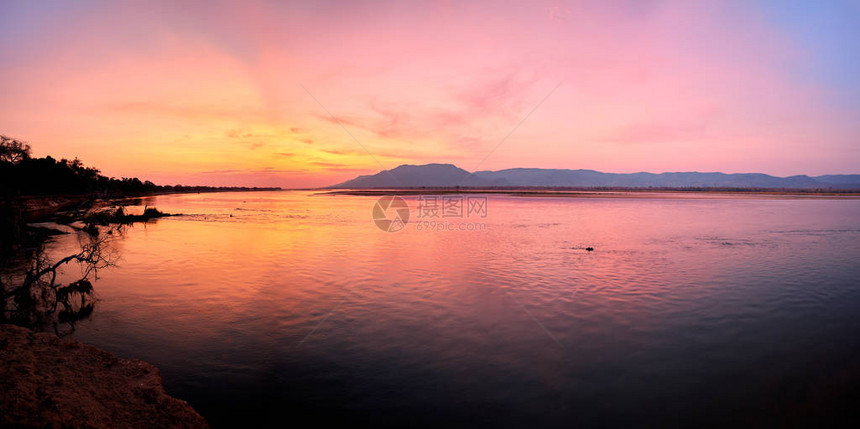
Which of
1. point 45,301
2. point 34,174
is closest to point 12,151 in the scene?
point 34,174

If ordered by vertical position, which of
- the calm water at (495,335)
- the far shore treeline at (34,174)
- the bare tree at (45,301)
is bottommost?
the calm water at (495,335)

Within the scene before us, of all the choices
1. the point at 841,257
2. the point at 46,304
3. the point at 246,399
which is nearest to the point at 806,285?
A: the point at 841,257

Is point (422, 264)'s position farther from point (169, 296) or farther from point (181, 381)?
point (181, 381)

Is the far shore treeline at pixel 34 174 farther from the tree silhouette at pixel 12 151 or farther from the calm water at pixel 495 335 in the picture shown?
the calm water at pixel 495 335

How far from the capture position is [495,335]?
31.1 feet

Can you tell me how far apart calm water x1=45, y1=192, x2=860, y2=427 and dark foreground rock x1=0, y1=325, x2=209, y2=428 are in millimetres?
715

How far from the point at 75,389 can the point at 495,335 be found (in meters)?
7.75

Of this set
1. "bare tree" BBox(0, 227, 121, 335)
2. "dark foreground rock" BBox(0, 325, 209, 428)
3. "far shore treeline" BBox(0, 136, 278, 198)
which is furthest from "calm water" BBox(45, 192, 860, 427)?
"far shore treeline" BBox(0, 136, 278, 198)

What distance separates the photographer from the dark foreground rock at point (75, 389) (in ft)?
15.2

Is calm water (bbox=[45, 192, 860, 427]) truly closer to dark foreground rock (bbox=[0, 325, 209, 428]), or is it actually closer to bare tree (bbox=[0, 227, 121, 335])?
bare tree (bbox=[0, 227, 121, 335])

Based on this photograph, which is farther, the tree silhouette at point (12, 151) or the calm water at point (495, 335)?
the tree silhouette at point (12, 151)

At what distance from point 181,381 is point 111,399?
158cm

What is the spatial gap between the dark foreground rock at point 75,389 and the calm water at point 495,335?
2.35 ft

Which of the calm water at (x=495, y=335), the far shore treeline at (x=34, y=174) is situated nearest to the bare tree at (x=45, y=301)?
the calm water at (x=495, y=335)
